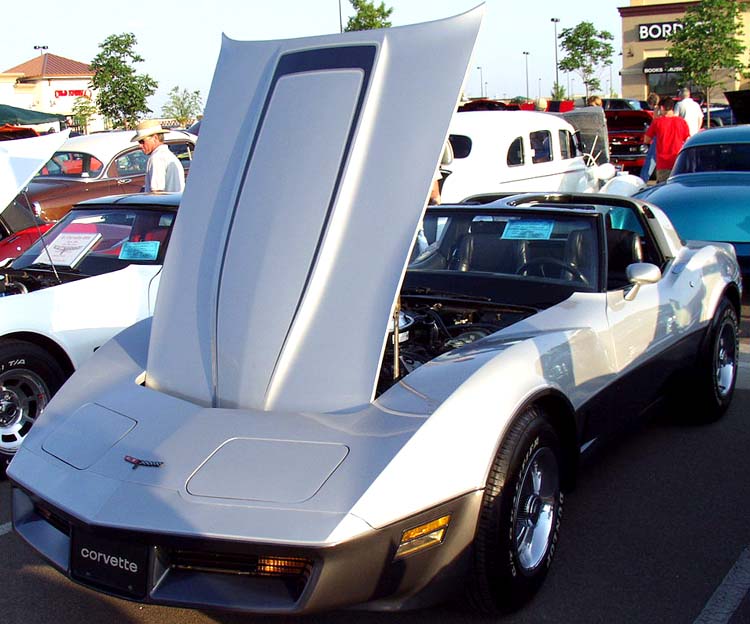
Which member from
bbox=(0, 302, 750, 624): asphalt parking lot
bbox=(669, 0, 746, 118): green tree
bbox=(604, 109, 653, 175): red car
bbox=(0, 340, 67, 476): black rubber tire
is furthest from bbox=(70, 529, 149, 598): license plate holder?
bbox=(669, 0, 746, 118): green tree

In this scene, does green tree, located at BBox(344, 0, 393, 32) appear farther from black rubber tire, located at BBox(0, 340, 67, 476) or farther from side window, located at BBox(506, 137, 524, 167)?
black rubber tire, located at BBox(0, 340, 67, 476)

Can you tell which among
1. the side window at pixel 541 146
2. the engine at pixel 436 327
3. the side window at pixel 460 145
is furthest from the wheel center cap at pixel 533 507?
the side window at pixel 541 146

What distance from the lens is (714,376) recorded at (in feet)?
17.0

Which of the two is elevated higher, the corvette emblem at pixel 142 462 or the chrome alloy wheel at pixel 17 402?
the corvette emblem at pixel 142 462

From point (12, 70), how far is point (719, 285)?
76.1 metres

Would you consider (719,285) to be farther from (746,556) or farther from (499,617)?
(499,617)

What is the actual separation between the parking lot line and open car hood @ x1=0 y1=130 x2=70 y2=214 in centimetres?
410

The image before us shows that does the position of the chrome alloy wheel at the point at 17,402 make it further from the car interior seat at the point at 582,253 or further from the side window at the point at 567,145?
the side window at the point at 567,145

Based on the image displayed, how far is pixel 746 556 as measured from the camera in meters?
3.63

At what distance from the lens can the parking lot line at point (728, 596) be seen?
319cm

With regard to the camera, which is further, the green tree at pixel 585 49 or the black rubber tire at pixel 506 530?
the green tree at pixel 585 49

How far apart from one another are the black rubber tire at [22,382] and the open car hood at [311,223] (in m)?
1.41

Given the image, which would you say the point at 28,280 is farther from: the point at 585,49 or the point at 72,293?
the point at 585,49

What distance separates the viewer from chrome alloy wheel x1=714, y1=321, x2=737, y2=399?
5.32 metres
